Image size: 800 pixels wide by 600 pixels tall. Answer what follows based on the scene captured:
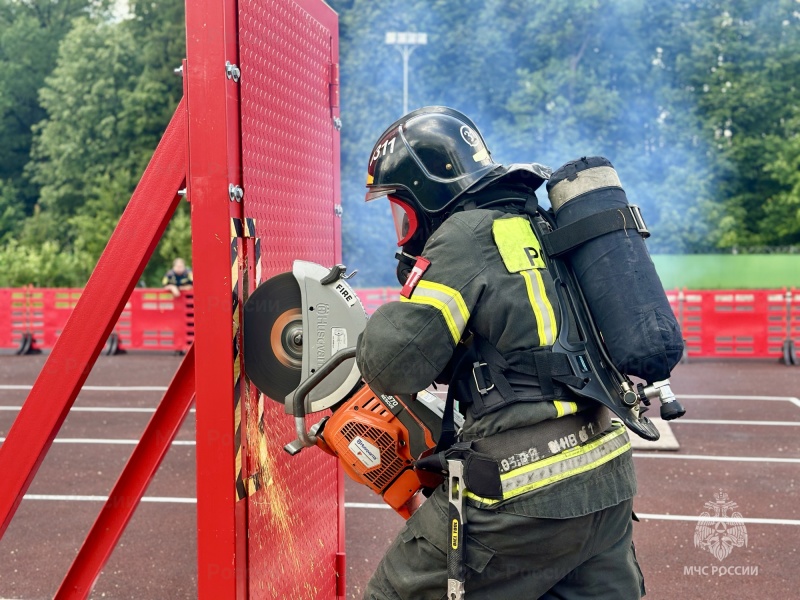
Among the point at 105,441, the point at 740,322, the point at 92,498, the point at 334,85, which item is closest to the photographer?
the point at 334,85

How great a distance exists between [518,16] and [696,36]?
6.10 m

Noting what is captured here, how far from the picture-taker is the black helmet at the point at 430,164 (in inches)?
101

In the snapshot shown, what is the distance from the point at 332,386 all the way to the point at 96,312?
757mm

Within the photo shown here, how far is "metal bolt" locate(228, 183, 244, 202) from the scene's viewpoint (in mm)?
2520

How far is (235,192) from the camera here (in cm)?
255

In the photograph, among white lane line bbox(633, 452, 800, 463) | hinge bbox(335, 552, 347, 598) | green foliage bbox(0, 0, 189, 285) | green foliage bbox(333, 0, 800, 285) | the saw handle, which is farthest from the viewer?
green foliage bbox(0, 0, 189, 285)

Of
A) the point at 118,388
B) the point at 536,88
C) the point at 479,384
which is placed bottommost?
the point at 118,388

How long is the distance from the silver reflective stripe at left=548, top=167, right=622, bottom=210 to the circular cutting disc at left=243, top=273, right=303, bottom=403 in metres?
0.84

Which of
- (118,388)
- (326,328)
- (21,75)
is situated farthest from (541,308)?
(21,75)

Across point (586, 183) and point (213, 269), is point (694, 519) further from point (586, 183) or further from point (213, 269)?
point (213, 269)

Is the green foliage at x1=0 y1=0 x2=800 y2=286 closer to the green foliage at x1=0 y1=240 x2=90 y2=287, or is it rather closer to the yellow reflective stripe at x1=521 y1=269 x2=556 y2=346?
the green foliage at x1=0 y1=240 x2=90 y2=287

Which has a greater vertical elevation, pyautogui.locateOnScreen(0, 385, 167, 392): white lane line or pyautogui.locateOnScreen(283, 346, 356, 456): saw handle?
pyautogui.locateOnScreen(283, 346, 356, 456): saw handle

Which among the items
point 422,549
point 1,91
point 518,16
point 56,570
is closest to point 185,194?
point 422,549

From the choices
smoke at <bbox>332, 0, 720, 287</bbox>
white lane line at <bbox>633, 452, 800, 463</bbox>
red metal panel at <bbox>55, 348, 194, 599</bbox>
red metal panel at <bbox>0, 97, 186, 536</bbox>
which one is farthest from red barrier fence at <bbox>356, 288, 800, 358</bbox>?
smoke at <bbox>332, 0, 720, 287</bbox>
